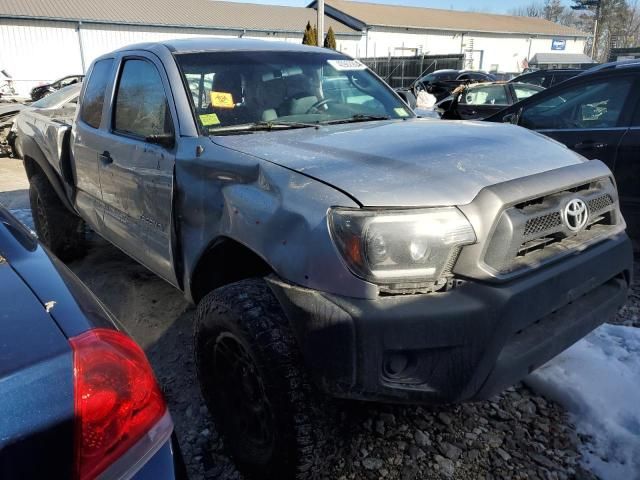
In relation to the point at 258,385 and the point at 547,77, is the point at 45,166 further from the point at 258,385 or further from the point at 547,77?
the point at 547,77

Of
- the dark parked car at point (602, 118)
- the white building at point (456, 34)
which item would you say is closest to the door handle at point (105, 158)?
the dark parked car at point (602, 118)

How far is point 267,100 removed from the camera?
2.96m

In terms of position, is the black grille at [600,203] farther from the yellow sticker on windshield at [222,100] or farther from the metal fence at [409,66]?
the metal fence at [409,66]

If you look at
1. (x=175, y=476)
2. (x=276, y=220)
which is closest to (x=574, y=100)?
(x=276, y=220)

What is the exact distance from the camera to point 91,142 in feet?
12.0

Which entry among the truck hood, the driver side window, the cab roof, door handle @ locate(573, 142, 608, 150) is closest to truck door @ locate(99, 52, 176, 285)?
the cab roof

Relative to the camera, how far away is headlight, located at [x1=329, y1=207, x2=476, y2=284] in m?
1.75

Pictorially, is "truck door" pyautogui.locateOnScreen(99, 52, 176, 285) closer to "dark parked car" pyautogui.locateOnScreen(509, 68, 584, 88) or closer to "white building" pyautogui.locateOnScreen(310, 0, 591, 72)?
"dark parked car" pyautogui.locateOnScreen(509, 68, 584, 88)

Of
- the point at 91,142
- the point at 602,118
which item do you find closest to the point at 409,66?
the point at 602,118

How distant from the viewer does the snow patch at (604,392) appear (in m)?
2.26

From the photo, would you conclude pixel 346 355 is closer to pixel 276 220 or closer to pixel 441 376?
pixel 441 376

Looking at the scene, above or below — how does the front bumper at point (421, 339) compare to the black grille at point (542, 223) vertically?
below

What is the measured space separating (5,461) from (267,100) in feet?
7.70

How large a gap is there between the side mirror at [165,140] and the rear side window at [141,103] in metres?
0.07
